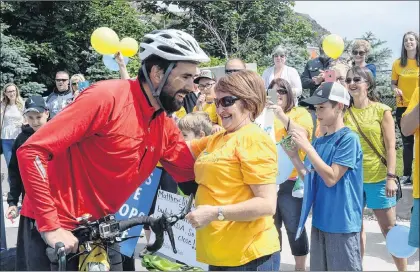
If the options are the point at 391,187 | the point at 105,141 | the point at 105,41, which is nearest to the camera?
the point at 105,141

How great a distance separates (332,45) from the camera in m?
6.86

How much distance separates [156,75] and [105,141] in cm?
44

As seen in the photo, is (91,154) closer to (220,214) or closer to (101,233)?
(101,233)

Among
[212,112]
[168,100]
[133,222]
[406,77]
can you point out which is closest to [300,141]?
[168,100]

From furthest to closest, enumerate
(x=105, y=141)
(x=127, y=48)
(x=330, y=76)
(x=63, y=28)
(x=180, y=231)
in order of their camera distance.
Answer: (x=63, y=28) < (x=127, y=48) < (x=330, y=76) < (x=180, y=231) < (x=105, y=141)

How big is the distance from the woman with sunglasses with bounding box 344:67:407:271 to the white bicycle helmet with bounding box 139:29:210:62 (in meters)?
2.34

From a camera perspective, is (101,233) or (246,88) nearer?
(101,233)

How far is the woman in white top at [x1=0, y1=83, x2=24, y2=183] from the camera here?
29.7 feet

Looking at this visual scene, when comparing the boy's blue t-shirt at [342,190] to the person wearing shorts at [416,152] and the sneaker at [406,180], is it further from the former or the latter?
the sneaker at [406,180]

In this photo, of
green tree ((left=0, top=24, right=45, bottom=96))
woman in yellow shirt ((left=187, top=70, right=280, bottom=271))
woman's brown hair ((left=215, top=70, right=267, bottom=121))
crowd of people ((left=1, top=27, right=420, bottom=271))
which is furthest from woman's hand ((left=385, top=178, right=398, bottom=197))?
green tree ((left=0, top=24, right=45, bottom=96))

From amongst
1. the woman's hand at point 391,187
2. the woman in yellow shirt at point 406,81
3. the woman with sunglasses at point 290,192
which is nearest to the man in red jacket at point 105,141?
the woman with sunglasses at point 290,192

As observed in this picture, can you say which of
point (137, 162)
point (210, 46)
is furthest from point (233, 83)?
point (210, 46)

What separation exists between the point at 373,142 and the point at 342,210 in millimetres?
1340

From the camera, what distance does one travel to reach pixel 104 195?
273 centimetres
